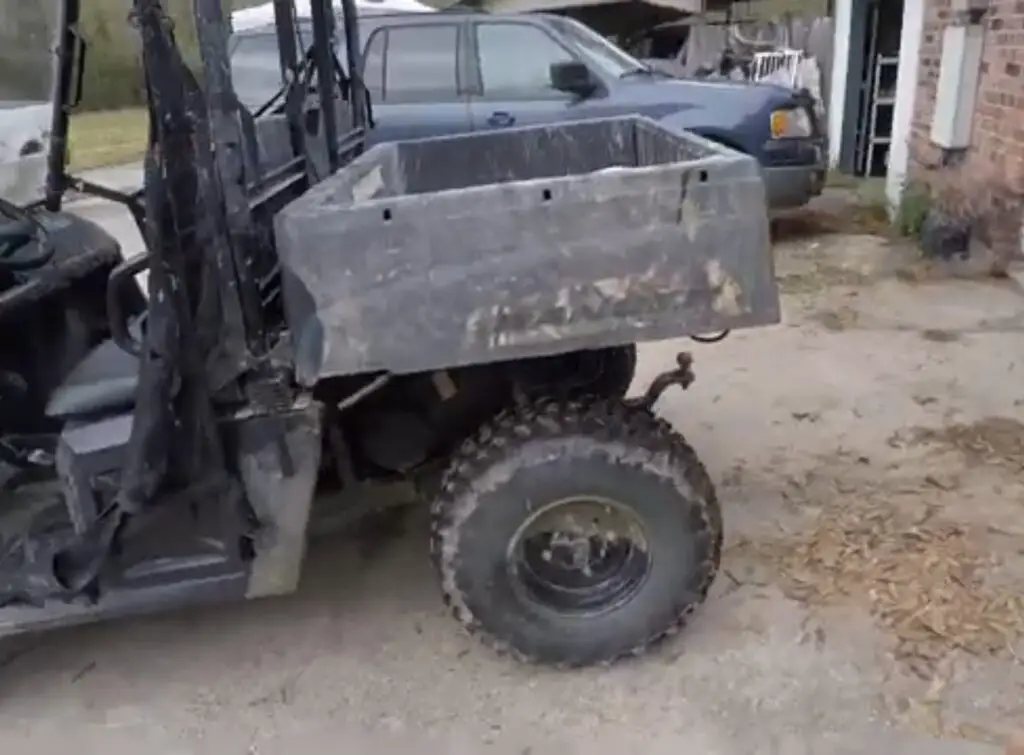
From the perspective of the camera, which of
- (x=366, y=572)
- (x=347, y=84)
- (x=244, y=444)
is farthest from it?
(x=347, y=84)

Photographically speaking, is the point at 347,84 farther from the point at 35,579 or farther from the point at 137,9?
the point at 35,579

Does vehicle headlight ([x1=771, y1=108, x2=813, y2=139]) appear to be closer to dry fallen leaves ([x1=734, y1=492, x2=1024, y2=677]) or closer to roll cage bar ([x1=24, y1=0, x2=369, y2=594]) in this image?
dry fallen leaves ([x1=734, y1=492, x2=1024, y2=677])

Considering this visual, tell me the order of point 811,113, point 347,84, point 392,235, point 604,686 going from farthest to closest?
point 811,113
point 347,84
point 604,686
point 392,235

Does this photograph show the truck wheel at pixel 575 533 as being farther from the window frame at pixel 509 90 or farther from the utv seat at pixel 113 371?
the window frame at pixel 509 90

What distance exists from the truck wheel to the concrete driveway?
0.16 m

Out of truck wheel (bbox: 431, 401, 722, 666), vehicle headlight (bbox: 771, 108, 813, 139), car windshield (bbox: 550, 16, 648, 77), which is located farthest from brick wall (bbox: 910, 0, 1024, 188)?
truck wheel (bbox: 431, 401, 722, 666)

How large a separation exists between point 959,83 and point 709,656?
214 inches

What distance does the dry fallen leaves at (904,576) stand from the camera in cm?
294

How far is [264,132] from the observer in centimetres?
314

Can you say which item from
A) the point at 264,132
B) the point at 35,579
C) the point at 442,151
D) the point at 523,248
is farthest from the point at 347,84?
the point at 35,579

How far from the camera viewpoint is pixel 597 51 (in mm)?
7555

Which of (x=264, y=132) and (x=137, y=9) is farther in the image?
(x=264, y=132)

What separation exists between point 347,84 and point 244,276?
4.88ft

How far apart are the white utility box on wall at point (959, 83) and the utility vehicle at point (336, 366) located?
4.58 m
